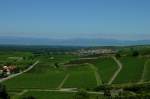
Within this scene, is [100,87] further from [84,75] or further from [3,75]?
[3,75]

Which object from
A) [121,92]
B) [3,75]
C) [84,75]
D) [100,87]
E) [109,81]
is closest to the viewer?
[121,92]

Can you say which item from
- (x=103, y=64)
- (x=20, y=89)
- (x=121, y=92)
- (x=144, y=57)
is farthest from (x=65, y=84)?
(x=144, y=57)

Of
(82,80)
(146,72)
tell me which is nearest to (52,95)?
(82,80)

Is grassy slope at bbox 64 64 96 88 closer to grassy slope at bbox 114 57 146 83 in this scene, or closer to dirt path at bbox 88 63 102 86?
dirt path at bbox 88 63 102 86

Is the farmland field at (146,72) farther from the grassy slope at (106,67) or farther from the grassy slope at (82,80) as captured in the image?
the grassy slope at (82,80)

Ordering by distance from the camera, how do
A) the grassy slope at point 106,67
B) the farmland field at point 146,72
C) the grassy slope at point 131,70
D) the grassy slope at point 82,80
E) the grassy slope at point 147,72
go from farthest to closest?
the grassy slope at point 106,67, the grassy slope at point 131,70, the grassy slope at point 147,72, the farmland field at point 146,72, the grassy slope at point 82,80

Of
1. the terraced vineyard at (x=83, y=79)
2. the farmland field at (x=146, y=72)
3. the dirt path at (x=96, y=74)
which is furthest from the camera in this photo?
the dirt path at (x=96, y=74)

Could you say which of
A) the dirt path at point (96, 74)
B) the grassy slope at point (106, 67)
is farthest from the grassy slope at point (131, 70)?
the dirt path at point (96, 74)

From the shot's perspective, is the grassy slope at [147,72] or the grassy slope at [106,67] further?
the grassy slope at [106,67]

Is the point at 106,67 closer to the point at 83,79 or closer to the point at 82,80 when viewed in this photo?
the point at 83,79
